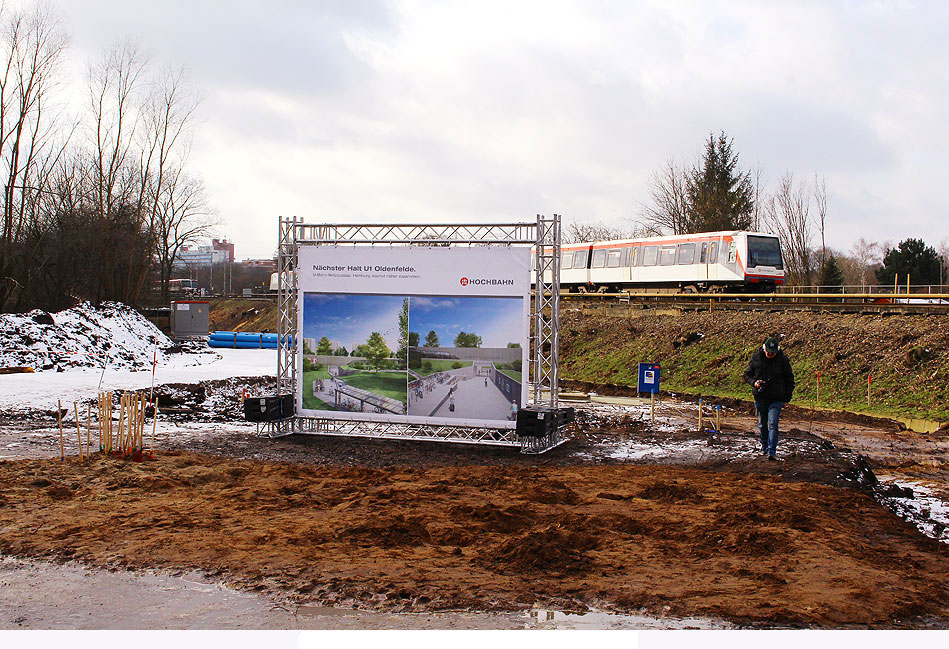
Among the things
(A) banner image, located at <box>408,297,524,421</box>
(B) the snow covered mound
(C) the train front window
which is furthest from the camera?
(C) the train front window

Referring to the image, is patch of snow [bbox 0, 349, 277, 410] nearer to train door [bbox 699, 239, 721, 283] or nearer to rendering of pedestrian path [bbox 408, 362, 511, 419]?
rendering of pedestrian path [bbox 408, 362, 511, 419]

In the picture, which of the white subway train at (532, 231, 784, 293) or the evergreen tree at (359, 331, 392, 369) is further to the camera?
the white subway train at (532, 231, 784, 293)

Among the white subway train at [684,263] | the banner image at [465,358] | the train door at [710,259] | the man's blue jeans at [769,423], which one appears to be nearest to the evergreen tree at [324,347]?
the banner image at [465,358]

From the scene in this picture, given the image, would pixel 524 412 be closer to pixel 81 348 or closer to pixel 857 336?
pixel 857 336

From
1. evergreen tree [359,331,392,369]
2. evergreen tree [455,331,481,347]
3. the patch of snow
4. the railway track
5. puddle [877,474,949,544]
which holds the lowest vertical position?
puddle [877,474,949,544]

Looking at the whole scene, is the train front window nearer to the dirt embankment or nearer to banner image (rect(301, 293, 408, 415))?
banner image (rect(301, 293, 408, 415))

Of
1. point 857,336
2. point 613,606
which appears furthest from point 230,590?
point 857,336

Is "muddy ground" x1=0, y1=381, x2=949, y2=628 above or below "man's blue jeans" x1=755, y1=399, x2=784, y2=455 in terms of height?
below

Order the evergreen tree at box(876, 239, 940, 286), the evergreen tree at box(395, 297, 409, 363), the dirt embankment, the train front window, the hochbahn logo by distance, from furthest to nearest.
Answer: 1. the evergreen tree at box(876, 239, 940, 286)
2. the train front window
3. the evergreen tree at box(395, 297, 409, 363)
4. the hochbahn logo
5. the dirt embankment

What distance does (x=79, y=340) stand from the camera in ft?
94.8

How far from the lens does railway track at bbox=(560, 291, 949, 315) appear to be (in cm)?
2502

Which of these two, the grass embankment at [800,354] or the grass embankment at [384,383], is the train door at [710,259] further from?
the grass embankment at [384,383]

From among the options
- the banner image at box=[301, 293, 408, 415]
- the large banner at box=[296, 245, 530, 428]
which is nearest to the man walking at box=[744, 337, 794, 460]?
the large banner at box=[296, 245, 530, 428]

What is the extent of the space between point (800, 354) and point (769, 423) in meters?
12.9
